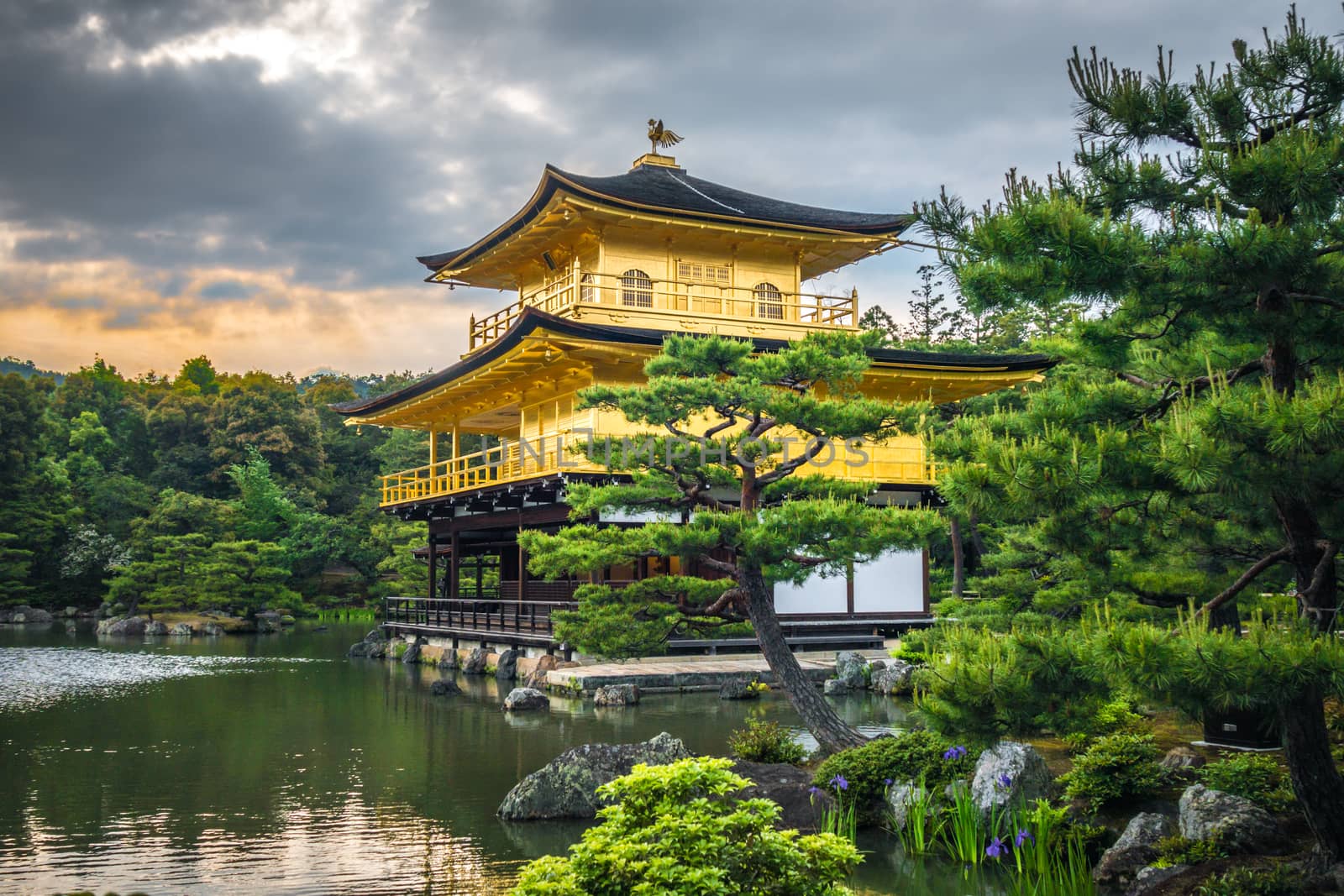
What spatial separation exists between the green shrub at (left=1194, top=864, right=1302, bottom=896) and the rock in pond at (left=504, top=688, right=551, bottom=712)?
11.4m

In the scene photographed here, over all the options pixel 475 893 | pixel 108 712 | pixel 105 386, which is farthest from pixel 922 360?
pixel 105 386

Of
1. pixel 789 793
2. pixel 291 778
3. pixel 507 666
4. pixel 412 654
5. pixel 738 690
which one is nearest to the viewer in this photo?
pixel 789 793

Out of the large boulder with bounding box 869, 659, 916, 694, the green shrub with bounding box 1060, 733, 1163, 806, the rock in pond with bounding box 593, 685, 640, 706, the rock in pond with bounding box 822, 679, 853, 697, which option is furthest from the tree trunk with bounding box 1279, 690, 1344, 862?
the rock in pond with bounding box 822, 679, 853, 697

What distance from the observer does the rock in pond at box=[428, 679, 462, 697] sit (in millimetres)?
18656

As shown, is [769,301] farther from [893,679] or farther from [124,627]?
[124,627]

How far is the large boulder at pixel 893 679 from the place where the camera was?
17.1 meters

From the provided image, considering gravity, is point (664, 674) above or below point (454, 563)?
below

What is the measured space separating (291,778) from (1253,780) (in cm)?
882

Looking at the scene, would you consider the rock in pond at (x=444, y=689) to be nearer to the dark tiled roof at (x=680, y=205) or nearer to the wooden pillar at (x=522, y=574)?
the wooden pillar at (x=522, y=574)

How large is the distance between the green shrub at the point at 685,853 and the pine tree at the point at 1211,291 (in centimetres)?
202

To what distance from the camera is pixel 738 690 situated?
16.8 metres

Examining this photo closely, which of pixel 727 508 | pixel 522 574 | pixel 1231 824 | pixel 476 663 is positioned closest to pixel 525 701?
pixel 727 508

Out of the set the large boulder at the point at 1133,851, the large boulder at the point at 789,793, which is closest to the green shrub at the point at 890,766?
the large boulder at the point at 789,793

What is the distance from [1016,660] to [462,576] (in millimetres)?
38400
